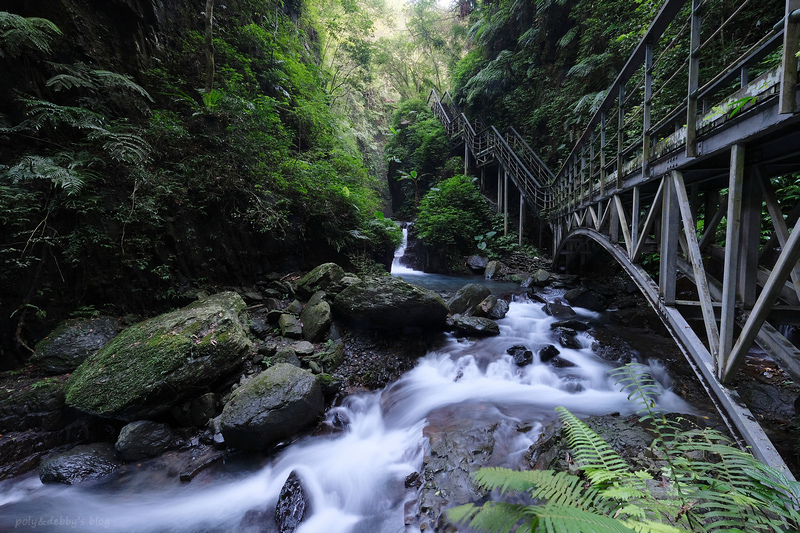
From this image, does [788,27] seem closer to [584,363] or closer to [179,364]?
[584,363]

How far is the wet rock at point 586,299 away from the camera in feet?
27.8

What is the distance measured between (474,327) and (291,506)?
4643mm

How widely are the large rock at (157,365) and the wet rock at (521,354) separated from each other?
4.84 meters

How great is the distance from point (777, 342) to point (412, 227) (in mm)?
15516

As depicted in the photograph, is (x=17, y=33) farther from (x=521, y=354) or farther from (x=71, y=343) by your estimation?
(x=521, y=354)

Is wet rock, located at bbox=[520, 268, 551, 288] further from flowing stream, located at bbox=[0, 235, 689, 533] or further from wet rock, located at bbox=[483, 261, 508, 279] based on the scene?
flowing stream, located at bbox=[0, 235, 689, 533]

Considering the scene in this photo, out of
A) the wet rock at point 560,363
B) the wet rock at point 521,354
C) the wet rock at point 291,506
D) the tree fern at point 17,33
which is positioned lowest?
the wet rock at point 291,506

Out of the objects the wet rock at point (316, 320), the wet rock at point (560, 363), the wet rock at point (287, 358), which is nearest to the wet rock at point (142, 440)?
the wet rock at point (287, 358)

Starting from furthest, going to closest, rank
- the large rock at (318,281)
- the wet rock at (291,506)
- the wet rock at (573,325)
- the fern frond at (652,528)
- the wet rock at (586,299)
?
1. the wet rock at (586,299)
2. the wet rock at (573,325)
3. the large rock at (318,281)
4. the wet rock at (291,506)
5. the fern frond at (652,528)

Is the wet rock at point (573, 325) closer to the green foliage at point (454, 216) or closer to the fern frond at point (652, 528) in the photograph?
the fern frond at point (652, 528)

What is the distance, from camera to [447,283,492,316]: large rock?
7.78 m

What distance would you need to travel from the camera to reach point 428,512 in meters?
2.92

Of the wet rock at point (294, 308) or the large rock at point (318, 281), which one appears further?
the large rock at point (318, 281)

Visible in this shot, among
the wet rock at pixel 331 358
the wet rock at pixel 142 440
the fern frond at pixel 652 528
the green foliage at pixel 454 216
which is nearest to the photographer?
the fern frond at pixel 652 528
